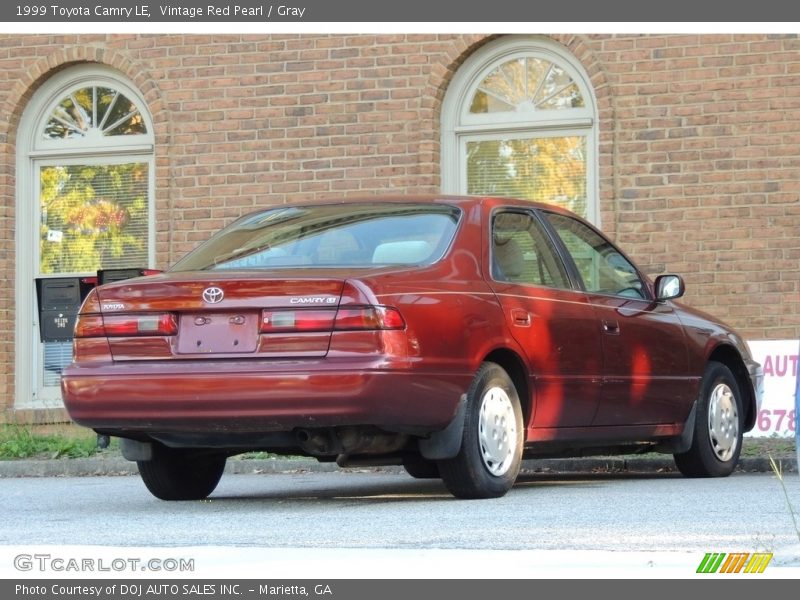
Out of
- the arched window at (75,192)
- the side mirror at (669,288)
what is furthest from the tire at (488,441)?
the arched window at (75,192)

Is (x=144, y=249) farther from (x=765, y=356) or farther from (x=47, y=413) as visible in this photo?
(x=765, y=356)

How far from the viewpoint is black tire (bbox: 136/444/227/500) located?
873cm

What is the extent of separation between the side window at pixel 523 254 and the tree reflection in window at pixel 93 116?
7397 mm

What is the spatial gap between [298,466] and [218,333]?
4579 mm

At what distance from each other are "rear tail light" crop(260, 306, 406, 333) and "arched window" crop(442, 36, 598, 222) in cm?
693

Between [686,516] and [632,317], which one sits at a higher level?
[632,317]

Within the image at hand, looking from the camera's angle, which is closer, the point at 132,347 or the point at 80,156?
the point at 132,347

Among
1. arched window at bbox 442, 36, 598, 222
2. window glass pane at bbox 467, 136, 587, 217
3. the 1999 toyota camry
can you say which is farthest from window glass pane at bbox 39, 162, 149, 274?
the 1999 toyota camry

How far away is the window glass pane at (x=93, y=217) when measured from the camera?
15727 mm

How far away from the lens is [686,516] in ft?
23.6

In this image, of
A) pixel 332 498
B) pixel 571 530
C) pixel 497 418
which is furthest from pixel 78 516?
pixel 571 530

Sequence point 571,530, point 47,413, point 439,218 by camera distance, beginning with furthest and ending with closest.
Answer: point 47,413
point 439,218
point 571,530

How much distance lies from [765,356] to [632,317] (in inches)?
159

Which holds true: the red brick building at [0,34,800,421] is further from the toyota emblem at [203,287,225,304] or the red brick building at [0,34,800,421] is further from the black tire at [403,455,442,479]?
the toyota emblem at [203,287,225,304]
